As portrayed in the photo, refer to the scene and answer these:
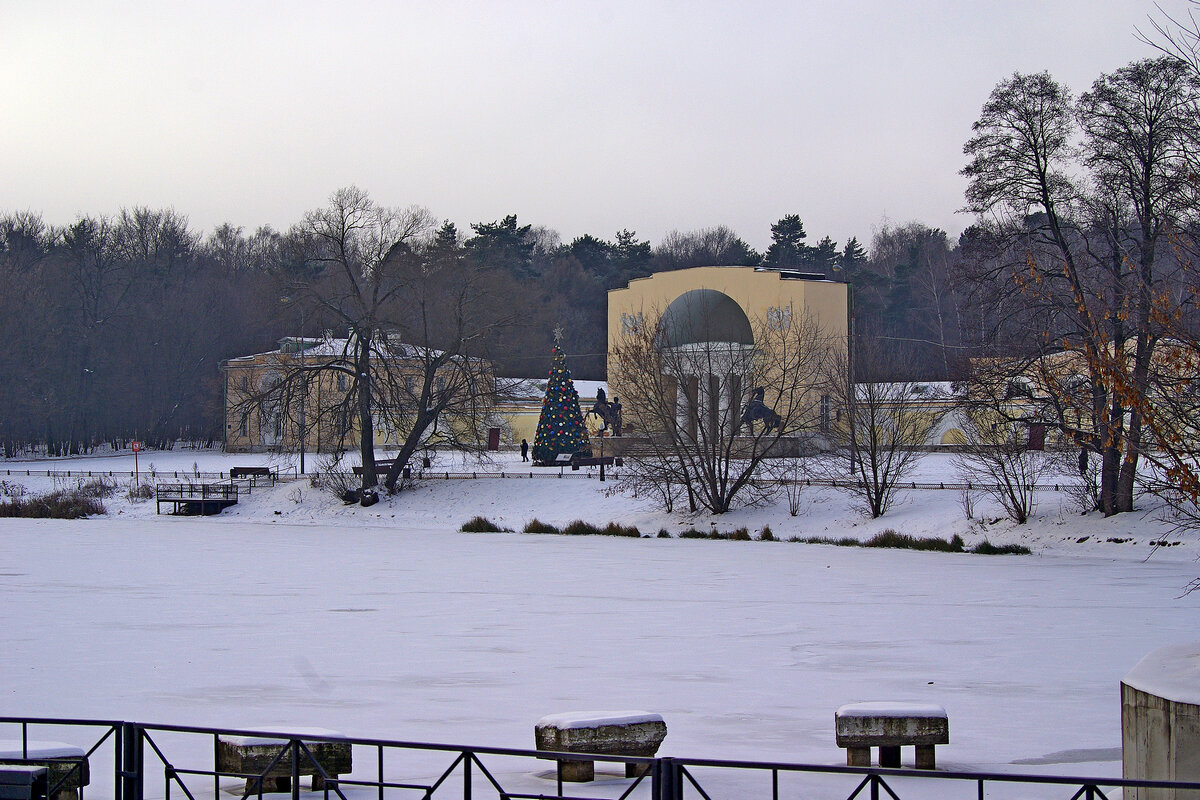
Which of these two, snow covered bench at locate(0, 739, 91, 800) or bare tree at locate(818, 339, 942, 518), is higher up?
bare tree at locate(818, 339, 942, 518)

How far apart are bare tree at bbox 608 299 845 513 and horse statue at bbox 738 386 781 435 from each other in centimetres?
4

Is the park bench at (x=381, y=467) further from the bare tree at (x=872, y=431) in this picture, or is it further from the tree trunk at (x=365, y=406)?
the bare tree at (x=872, y=431)

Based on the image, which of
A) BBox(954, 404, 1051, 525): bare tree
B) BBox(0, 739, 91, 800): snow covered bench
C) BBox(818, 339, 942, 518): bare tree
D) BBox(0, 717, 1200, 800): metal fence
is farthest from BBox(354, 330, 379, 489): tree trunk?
BBox(0, 739, 91, 800): snow covered bench

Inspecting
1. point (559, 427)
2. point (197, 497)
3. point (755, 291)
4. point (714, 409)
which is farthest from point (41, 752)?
point (755, 291)

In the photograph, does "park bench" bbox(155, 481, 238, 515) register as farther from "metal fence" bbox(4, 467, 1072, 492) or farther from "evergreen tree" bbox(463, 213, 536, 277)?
"evergreen tree" bbox(463, 213, 536, 277)

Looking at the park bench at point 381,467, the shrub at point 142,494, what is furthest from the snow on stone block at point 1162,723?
the shrub at point 142,494

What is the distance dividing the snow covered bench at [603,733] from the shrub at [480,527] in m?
32.9

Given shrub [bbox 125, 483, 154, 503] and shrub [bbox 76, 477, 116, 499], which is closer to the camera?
shrub [bbox 76, 477, 116, 499]

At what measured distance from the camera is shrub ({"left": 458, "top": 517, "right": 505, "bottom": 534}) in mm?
42312

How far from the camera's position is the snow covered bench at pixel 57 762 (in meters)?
7.12

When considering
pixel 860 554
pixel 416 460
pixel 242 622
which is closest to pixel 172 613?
pixel 242 622

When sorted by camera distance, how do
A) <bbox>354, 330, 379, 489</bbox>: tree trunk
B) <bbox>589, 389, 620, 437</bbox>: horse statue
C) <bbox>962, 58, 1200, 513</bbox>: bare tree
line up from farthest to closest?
<bbox>589, 389, 620, 437</bbox>: horse statue → <bbox>354, 330, 379, 489</bbox>: tree trunk → <bbox>962, 58, 1200, 513</bbox>: bare tree

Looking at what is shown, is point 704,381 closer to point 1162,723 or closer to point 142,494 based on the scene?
point 142,494

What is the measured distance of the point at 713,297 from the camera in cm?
6225
